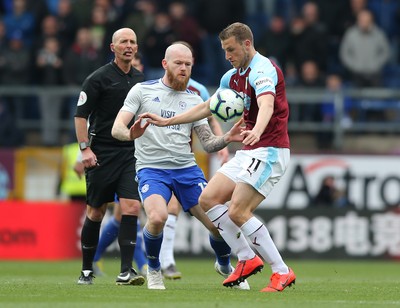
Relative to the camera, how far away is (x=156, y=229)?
11.1 metres

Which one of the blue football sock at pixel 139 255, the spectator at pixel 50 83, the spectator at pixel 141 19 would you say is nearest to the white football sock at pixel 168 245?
the blue football sock at pixel 139 255

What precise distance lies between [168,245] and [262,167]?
12.7ft

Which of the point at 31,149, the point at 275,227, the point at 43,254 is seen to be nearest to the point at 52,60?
the point at 31,149

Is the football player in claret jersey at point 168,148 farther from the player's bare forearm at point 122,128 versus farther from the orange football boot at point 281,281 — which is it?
the orange football boot at point 281,281

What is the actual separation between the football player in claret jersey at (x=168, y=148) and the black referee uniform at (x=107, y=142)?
2.18 feet

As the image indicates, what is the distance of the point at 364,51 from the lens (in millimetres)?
21469

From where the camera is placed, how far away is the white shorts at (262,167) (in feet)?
34.9

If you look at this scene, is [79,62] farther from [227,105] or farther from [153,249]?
[227,105]

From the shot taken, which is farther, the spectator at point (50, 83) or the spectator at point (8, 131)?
the spectator at point (50, 83)

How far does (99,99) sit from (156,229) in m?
1.92

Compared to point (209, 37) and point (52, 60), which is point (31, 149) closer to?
point (52, 60)

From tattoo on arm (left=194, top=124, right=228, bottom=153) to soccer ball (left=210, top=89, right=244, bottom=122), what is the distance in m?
0.44

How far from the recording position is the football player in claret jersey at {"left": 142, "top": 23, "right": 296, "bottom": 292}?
10.7 m

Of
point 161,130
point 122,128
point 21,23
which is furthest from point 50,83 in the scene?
point 122,128
